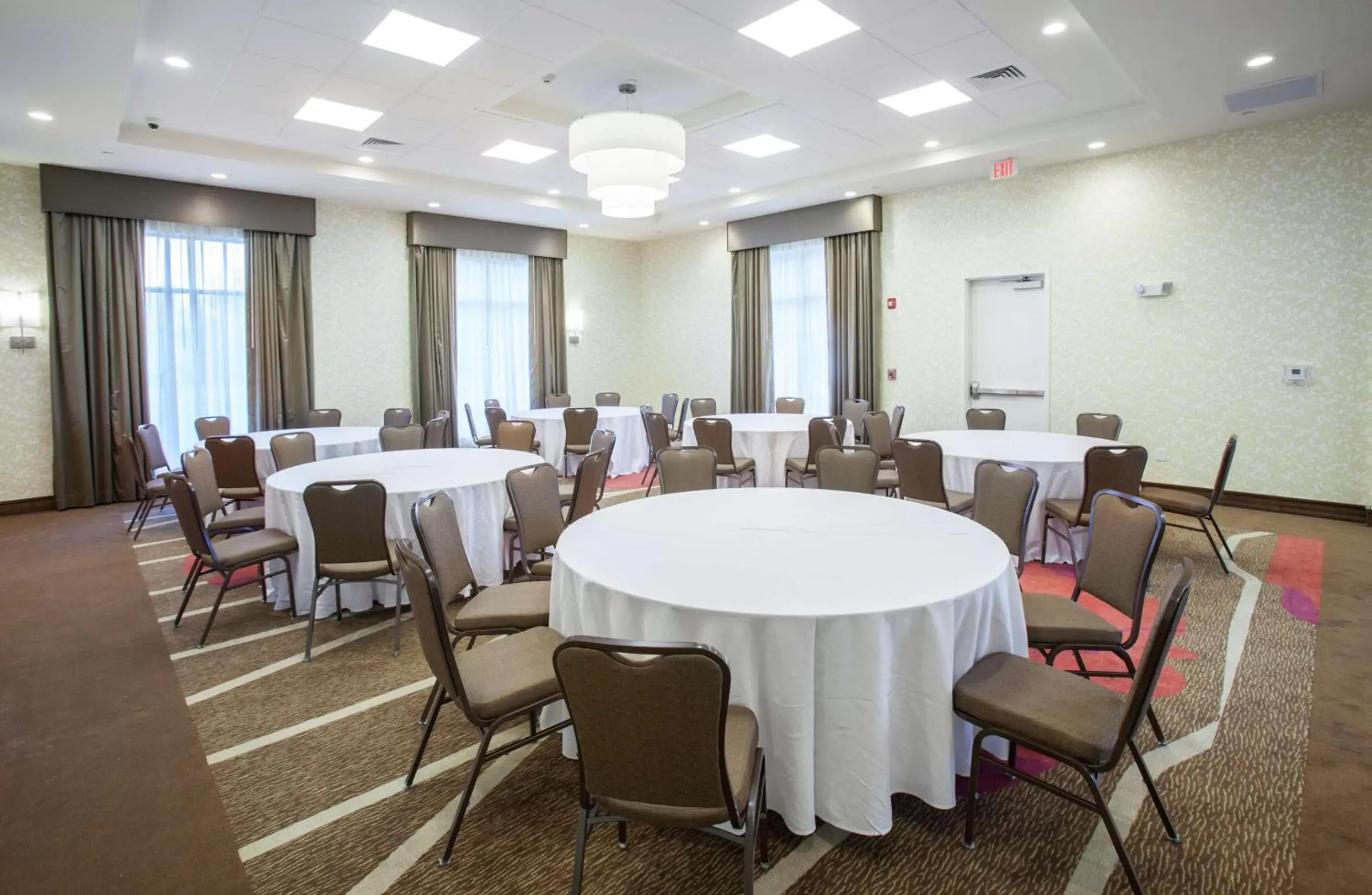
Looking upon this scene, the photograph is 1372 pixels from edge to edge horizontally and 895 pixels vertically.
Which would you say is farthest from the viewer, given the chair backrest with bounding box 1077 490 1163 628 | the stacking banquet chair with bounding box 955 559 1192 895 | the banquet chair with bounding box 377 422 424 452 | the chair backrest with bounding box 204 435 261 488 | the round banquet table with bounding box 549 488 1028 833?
the banquet chair with bounding box 377 422 424 452

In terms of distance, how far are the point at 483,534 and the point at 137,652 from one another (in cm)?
178

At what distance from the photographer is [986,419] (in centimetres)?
668

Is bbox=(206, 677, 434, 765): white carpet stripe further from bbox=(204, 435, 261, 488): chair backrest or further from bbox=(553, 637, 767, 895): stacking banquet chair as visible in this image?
bbox=(204, 435, 261, 488): chair backrest

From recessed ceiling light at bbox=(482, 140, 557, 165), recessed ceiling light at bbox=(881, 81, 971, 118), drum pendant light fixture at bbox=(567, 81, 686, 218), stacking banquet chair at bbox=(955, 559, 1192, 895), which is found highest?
recessed ceiling light at bbox=(482, 140, 557, 165)

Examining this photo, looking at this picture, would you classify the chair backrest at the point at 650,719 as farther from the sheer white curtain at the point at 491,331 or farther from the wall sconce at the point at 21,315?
the sheer white curtain at the point at 491,331

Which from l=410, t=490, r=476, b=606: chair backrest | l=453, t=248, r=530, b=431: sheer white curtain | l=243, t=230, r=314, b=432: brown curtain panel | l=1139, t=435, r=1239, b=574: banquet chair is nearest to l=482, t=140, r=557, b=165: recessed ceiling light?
l=453, t=248, r=530, b=431: sheer white curtain

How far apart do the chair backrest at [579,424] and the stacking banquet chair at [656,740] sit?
5904 mm

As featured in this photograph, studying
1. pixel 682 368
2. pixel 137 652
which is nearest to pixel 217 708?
pixel 137 652

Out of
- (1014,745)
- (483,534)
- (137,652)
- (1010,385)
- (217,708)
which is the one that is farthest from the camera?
(1010,385)

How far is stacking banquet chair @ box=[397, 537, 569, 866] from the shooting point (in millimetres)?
2010

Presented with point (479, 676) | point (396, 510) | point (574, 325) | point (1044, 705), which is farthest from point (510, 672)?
point (574, 325)

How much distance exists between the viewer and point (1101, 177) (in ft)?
22.6

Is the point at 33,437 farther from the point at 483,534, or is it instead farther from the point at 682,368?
the point at 682,368

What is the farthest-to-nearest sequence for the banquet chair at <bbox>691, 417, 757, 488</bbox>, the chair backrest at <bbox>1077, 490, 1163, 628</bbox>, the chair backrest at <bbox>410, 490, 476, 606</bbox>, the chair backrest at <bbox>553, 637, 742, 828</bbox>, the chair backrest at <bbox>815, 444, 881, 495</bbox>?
the banquet chair at <bbox>691, 417, 757, 488</bbox> < the chair backrest at <bbox>815, 444, 881, 495</bbox> < the chair backrest at <bbox>410, 490, 476, 606</bbox> < the chair backrest at <bbox>1077, 490, 1163, 628</bbox> < the chair backrest at <bbox>553, 637, 742, 828</bbox>
